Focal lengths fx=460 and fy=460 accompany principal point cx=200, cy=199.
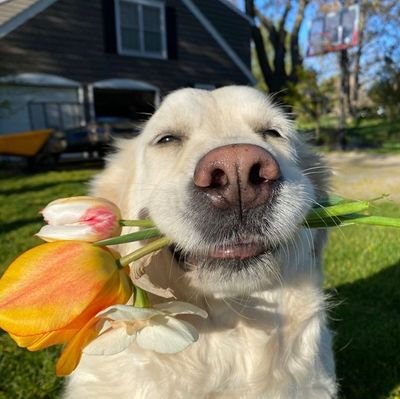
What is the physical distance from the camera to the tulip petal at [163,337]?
41.0 inches

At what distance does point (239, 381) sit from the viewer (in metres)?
1.77

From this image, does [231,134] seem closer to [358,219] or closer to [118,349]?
[358,219]

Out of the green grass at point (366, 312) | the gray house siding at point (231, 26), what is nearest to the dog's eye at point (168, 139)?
the green grass at point (366, 312)

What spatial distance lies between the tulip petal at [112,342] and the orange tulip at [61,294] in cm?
2

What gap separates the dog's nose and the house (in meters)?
10.4

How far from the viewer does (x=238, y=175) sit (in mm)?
1174

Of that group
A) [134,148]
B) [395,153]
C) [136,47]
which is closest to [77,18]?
[136,47]

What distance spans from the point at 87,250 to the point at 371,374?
223 cm

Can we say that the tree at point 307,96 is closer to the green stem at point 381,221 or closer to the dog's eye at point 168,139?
the dog's eye at point 168,139

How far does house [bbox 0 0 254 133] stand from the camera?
1220 cm

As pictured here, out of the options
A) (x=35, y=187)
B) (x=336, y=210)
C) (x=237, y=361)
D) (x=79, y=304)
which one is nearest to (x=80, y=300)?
(x=79, y=304)

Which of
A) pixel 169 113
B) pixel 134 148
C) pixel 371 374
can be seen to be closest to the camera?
pixel 169 113

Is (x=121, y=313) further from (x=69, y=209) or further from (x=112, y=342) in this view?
(x=69, y=209)

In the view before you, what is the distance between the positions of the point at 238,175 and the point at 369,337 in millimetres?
2314
